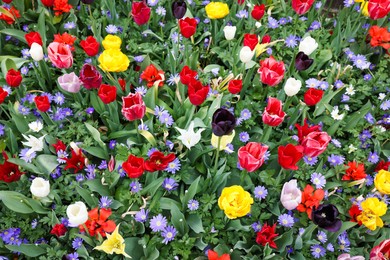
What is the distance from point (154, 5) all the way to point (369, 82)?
4.66 feet

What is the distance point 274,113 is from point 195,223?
1.99 ft

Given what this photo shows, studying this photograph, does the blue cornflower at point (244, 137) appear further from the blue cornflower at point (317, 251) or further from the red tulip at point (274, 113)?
the blue cornflower at point (317, 251)

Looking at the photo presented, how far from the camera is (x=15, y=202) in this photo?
6.44ft

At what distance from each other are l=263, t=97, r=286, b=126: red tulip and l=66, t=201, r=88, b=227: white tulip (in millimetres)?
840

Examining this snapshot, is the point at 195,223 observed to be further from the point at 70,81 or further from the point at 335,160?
the point at 70,81

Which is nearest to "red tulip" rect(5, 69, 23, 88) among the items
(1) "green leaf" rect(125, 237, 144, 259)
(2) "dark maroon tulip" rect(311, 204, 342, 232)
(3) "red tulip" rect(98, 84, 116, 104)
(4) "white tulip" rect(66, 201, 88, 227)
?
(3) "red tulip" rect(98, 84, 116, 104)

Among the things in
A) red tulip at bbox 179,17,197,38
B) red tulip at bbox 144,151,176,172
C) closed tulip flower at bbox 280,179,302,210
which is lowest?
closed tulip flower at bbox 280,179,302,210

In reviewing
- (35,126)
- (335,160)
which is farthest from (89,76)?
(335,160)

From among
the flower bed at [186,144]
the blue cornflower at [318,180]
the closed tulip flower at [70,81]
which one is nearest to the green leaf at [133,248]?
the flower bed at [186,144]

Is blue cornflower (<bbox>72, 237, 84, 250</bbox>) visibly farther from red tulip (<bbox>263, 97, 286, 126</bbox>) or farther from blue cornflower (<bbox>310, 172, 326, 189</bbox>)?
blue cornflower (<bbox>310, 172, 326, 189</bbox>)

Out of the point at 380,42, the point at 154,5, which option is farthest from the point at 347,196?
the point at 154,5

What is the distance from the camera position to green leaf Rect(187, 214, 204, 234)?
1.90 metres

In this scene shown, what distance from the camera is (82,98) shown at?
227cm

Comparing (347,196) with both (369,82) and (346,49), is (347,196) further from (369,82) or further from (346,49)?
(346,49)
